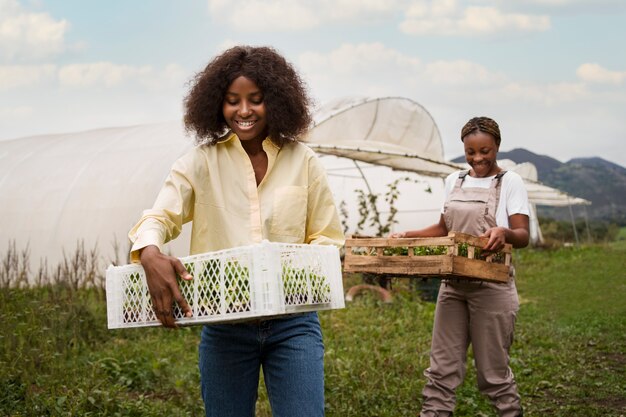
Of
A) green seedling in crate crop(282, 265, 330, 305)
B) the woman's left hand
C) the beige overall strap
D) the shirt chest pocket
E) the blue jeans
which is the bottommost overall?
the blue jeans

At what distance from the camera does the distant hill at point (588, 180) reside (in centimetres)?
3247

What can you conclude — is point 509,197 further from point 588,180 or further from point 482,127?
point 588,180

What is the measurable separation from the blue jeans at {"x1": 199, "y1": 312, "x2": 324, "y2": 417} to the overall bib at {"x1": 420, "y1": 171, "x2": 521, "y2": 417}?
6.39 ft

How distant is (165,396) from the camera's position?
5566mm

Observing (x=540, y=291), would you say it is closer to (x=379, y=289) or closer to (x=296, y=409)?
(x=379, y=289)

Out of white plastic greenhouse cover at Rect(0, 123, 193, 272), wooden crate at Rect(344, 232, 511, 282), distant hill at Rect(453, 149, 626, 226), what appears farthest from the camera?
distant hill at Rect(453, 149, 626, 226)

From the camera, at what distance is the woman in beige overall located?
4.38 meters

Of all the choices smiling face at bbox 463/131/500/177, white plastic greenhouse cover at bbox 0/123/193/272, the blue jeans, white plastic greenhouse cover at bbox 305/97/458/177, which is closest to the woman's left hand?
smiling face at bbox 463/131/500/177

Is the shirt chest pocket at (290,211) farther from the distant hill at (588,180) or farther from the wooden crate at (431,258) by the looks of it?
the distant hill at (588,180)

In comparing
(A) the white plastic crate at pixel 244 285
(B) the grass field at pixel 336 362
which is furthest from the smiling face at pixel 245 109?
(B) the grass field at pixel 336 362

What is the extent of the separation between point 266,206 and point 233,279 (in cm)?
39

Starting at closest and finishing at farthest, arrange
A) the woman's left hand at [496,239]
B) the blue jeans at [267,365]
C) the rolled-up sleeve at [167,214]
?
the rolled-up sleeve at [167,214] → the blue jeans at [267,365] → the woman's left hand at [496,239]

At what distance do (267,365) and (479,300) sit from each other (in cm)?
203

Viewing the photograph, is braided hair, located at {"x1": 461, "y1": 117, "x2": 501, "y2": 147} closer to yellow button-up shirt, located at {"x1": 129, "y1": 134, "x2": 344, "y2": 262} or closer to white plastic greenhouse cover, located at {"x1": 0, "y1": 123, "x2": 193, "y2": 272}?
yellow button-up shirt, located at {"x1": 129, "y1": 134, "x2": 344, "y2": 262}
